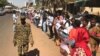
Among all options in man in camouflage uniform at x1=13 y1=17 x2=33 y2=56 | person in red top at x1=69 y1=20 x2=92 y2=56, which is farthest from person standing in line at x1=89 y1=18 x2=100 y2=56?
man in camouflage uniform at x1=13 y1=17 x2=33 y2=56

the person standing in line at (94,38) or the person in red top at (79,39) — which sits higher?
the person in red top at (79,39)

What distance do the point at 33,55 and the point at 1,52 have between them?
6669 mm

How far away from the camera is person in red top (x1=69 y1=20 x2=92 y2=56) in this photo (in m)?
8.22

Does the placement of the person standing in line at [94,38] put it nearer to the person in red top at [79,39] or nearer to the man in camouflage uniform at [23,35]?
the person in red top at [79,39]

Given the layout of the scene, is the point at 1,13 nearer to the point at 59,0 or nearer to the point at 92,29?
the point at 59,0

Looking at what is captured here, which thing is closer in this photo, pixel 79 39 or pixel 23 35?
pixel 79 39

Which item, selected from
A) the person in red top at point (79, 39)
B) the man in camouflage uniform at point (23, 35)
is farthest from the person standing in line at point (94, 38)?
the man in camouflage uniform at point (23, 35)

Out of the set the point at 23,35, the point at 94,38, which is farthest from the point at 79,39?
the point at 23,35

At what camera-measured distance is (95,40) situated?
9922 millimetres

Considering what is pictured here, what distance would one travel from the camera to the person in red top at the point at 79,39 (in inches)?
324

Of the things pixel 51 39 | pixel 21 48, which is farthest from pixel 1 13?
pixel 21 48

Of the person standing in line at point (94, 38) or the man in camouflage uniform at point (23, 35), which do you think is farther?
the man in camouflage uniform at point (23, 35)

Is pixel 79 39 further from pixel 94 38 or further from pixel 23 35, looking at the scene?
pixel 23 35

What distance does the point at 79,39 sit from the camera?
27.4 feet
